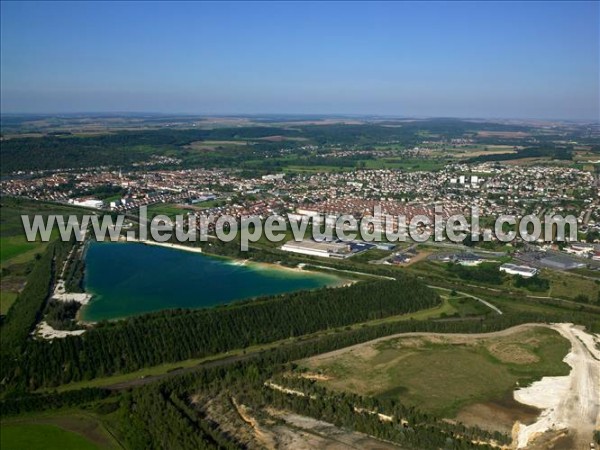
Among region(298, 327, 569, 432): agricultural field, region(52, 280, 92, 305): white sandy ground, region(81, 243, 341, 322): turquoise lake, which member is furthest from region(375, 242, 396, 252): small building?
region(52, 280, 92, 305): white sandy ground

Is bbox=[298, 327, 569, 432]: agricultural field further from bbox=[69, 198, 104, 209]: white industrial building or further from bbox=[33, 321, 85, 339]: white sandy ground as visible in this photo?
bbox=[69, 198, 104, 209]: white industrial building

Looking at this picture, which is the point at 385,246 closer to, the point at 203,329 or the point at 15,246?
the point at 203,329

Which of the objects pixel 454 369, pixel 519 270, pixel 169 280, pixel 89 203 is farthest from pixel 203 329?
pixel 89 203

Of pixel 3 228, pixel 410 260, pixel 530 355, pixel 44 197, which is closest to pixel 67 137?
pixel 44 197

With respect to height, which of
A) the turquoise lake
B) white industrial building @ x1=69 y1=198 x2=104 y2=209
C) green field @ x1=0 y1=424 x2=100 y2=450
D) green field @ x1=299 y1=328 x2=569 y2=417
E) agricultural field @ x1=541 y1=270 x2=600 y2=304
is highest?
white industrial building @ x1=69 y1=198 x2=104 y2=209

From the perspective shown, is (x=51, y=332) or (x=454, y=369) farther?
(x=51, y=332)

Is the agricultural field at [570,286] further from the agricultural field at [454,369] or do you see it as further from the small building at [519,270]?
the agricultural field at [454,369]

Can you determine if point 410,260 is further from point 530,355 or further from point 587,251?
point 530,355
